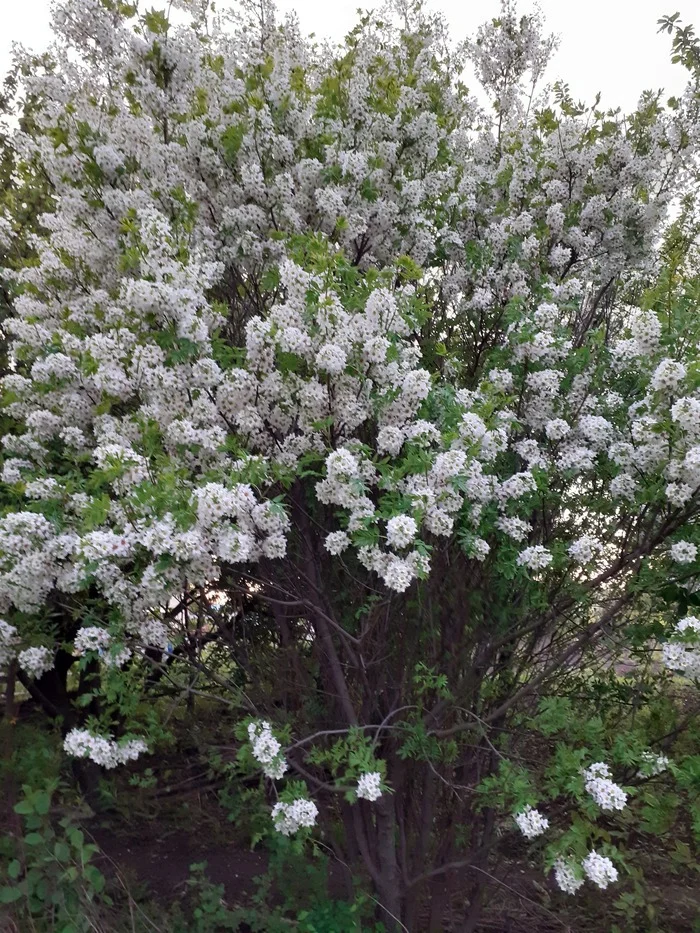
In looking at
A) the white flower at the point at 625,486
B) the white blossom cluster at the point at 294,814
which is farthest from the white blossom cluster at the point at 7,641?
the white flower at the point at 625,486

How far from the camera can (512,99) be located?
5688mm

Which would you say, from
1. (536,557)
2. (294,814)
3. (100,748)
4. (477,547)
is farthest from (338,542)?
(100,748)

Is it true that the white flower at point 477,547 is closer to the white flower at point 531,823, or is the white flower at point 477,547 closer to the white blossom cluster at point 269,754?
the white flower at point 531,823

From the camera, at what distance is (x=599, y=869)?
287 centimetres

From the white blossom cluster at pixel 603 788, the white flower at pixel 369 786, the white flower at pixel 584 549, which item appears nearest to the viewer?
the white blossom cluster at pixel 603 788

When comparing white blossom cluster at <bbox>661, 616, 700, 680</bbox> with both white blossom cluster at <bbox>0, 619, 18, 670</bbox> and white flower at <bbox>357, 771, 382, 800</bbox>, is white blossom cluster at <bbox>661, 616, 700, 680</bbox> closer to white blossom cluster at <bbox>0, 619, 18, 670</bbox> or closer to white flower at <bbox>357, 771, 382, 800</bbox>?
white flower at <bbox>357, 771, 382, 800</bbox>

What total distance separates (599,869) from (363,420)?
195cm

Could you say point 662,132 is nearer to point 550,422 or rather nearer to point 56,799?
point 550,422

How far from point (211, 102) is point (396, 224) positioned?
1273 mm

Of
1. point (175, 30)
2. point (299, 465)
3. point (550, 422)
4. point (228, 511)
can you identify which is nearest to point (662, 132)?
point (550, 422)

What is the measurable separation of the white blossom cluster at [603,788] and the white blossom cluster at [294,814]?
110 centimetres

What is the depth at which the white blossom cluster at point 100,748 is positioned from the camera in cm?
311

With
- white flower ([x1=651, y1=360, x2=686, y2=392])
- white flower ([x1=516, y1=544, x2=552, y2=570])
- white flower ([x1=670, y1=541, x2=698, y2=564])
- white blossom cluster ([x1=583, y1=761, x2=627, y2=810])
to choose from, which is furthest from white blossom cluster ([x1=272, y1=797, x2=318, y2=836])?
white flower ([x1=651, y1=360, x2=686, y2=392])

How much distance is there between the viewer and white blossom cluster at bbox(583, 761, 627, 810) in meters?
2.90
